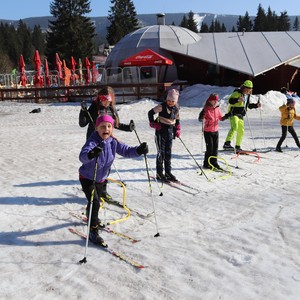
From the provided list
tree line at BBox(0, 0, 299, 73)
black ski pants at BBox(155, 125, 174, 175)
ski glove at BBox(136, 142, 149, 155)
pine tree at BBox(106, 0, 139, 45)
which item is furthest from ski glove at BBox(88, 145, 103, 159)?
pine tree at BBox(106, 0, 139, 45)

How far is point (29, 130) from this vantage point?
45.4ft

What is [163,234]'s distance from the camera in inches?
185

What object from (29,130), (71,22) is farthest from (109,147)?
(71,22)

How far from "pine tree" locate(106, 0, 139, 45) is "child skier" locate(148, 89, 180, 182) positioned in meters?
59.7

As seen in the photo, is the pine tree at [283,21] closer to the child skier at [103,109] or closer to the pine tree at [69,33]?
the pine tree at [69,33]

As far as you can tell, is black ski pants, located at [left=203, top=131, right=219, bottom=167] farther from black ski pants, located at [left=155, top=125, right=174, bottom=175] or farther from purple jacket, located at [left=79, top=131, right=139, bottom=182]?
purple jacket, located at [left=79, top=131, right=139, bottom=182]

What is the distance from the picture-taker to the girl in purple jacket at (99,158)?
4.32m

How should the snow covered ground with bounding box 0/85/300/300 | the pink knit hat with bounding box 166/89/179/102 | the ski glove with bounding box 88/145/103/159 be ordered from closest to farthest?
the snow covered ground with bounding box 0/85/300/300
the ski glove with bounding box 88/145/103/159
the pink knit hat with bounding box 166/89/179/102

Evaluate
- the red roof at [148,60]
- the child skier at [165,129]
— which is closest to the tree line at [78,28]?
the red roof at [148,60]

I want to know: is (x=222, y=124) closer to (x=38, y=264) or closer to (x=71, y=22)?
(x=38, y=264)

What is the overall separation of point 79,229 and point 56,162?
4029 mm

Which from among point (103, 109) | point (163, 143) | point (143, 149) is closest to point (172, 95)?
point (163, 143)

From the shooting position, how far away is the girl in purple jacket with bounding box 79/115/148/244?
4316 mm

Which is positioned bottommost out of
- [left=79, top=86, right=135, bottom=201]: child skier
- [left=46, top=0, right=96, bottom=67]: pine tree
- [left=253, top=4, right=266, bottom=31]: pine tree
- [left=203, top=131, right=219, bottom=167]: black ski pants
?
[left=203, top=131, right=219, bottom=167]: black ski pants
